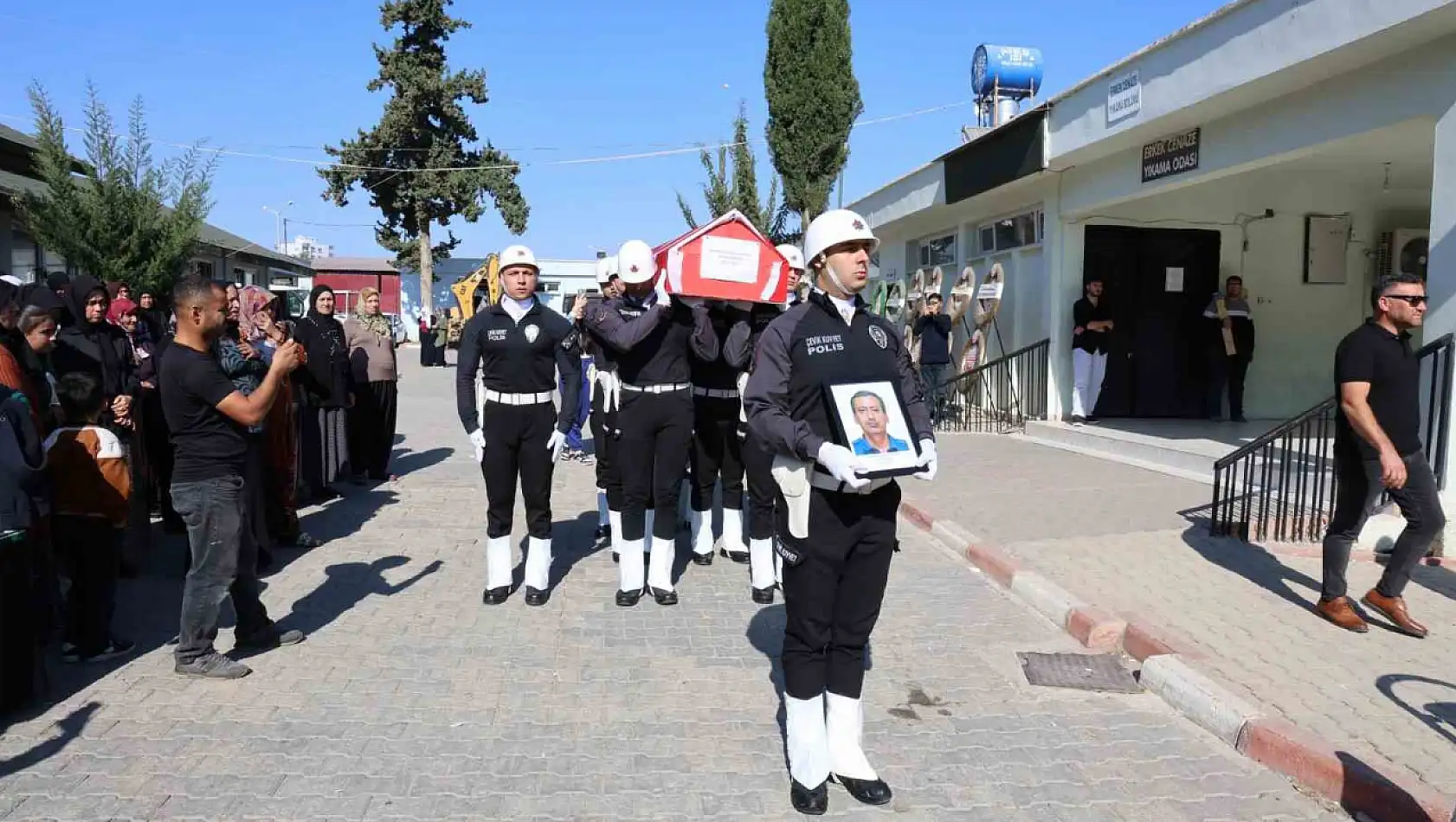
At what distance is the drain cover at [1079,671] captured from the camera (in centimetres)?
514

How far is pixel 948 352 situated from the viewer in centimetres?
1485

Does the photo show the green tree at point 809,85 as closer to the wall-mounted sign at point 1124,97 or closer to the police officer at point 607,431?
the wall-mounted sign at point 1124,97

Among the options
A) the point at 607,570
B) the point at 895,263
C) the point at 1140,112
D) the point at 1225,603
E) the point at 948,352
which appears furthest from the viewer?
the point at 895,263

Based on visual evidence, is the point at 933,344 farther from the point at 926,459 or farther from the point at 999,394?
the point at 926,459

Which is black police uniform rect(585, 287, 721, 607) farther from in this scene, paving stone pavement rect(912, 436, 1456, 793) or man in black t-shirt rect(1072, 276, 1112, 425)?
man in black t-shirt rect(1072, 276, 1112, 425)

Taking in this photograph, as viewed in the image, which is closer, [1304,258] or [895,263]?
[1304,258]

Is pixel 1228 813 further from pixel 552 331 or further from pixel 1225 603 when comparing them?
pixel 552 331

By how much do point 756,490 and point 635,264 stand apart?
5.47 ft

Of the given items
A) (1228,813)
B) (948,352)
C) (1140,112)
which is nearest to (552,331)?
(1228,813)

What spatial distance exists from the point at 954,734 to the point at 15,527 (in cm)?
426

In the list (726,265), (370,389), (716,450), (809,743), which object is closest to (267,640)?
(716,450)

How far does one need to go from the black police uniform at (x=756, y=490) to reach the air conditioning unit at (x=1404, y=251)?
10.4m

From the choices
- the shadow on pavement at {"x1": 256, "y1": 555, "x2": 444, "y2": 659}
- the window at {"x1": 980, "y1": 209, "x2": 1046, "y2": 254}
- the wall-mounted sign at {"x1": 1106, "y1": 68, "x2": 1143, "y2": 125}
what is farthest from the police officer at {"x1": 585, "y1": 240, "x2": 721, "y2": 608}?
the window at {"x1": 980, "y1": 209, "x2": 1046, "y2": 254}

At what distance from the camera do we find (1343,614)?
226 inches
